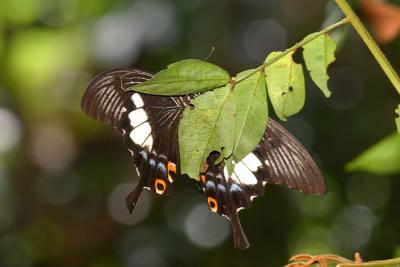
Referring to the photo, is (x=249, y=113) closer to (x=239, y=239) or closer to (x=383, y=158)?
(x=239, y=239)

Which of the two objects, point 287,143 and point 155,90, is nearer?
point 155,90

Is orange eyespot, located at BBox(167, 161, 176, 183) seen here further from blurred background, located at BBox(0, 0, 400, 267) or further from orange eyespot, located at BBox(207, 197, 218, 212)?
blurred background, located at BBox(0, 0, 400, 267)

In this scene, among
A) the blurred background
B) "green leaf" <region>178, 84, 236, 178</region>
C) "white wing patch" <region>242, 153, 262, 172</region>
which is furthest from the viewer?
the blurred background

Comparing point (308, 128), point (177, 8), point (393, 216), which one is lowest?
point (393, 216)

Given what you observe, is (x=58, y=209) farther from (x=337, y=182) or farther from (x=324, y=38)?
(x=324, y=38)

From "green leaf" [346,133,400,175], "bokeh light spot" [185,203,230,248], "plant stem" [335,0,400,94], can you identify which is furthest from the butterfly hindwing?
"bokeh light spot" [185,203,230,248]

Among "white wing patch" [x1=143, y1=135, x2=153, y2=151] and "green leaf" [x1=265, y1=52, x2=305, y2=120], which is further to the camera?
"white wing patch" [x1=143, y1=135, x2=153, y2=151]

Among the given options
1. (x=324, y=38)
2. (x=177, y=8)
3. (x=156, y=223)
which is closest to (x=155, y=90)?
(x=324, y=38)
